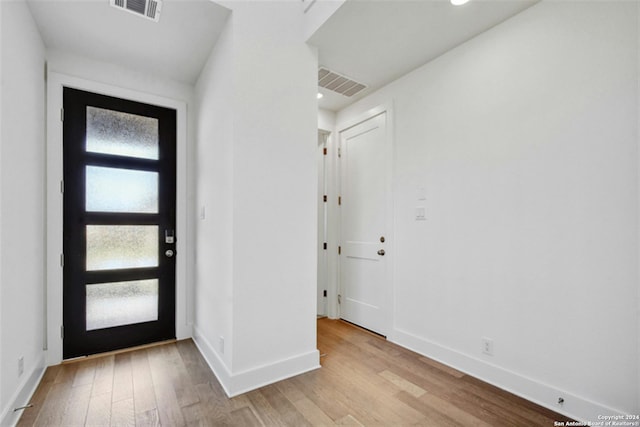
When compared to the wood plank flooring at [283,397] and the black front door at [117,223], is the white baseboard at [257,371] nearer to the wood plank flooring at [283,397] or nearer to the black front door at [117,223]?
the wood plank flooring at [283,397]

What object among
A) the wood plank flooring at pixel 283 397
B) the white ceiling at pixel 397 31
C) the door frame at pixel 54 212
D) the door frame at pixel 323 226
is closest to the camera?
the wood plank flooring at pixel 283 397

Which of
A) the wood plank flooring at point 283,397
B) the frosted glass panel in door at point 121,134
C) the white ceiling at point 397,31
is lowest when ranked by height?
the wood plank flooring at point 283,397

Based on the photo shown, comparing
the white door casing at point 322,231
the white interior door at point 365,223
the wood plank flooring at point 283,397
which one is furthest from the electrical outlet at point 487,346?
the white door casing at point 322,231

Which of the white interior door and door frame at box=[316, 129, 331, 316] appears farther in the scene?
door frame at box=[316, 129, 331, 316]

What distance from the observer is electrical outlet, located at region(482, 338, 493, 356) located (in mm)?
2184

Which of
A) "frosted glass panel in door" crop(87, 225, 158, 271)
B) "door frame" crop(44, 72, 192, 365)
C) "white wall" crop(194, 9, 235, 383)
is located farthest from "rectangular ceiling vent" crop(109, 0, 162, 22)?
"frosted glass panel in door" crop(87, 225, 158, 271)

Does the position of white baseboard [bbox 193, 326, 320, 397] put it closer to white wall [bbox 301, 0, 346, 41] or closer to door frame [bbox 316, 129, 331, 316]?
door frame [bbox 316, 129, 331, 316]

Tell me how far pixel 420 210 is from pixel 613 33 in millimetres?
1613

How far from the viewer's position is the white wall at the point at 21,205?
168cm

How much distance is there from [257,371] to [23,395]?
1.45m

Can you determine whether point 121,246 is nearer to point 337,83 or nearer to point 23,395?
point 23,395

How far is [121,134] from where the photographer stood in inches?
111

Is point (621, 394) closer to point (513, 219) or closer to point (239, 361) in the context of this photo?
point (513, 219)

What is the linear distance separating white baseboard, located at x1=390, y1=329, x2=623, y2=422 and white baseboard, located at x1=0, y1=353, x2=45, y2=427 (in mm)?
2793
